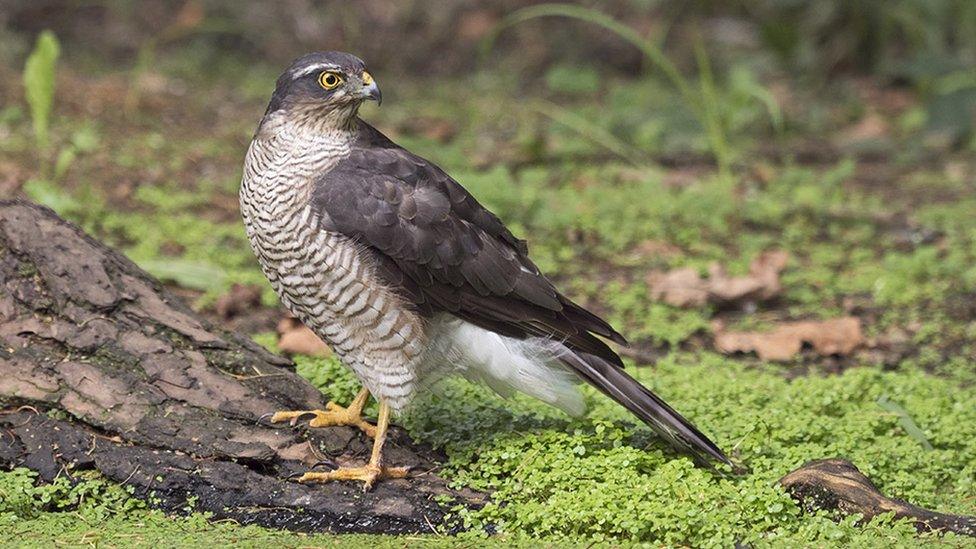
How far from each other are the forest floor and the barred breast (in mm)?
353

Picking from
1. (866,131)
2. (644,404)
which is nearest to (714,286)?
(644,404)

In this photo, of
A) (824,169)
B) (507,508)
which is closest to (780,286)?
(824,169)

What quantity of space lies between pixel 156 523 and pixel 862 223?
5350mm

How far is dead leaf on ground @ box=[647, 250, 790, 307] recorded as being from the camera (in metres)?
6.75

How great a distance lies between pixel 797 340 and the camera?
20.4 feet

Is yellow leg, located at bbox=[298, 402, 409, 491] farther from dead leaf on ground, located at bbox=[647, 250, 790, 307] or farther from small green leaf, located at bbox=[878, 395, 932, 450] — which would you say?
dead leaf on ground, located at bbox=[647, 250, 790, 307]

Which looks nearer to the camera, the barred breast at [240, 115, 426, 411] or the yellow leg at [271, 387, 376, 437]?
the barred breast at [240, 115, 426, 411]

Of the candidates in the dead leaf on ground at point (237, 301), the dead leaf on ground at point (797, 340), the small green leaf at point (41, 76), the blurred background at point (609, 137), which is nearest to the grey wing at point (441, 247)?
the blurred background at point (609, 137)

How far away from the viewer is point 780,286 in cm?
694

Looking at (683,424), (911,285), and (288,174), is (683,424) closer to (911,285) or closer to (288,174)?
(288,174)

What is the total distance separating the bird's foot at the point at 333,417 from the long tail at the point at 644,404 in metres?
0.75

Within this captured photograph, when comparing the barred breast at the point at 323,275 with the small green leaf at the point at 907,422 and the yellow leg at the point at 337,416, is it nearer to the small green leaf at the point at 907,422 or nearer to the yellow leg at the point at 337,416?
the yellow leg at the point at 337,416

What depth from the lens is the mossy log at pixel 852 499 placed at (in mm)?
4062

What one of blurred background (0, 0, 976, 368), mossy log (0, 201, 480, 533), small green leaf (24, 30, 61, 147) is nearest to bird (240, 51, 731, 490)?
mossy log (0, 201, 480, 533)
